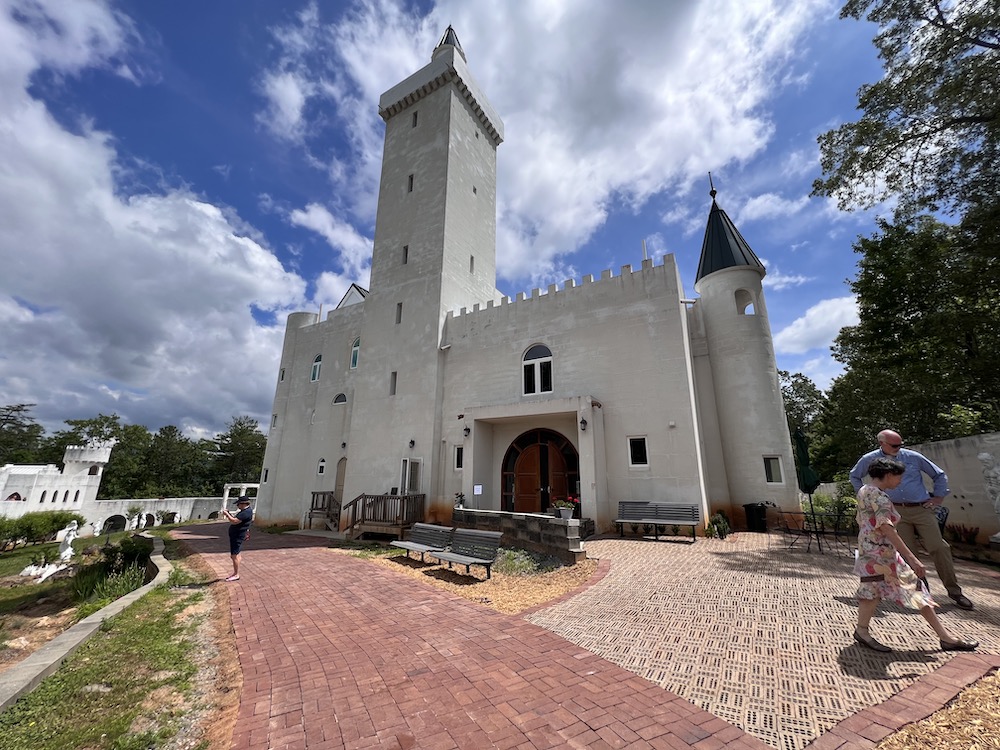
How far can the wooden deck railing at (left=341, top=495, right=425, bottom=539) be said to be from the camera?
45.2 feet

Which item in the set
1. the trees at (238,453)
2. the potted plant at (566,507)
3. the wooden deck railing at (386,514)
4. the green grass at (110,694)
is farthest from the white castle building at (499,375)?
the trees at (238,453)

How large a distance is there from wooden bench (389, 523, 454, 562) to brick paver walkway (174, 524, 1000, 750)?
256cm

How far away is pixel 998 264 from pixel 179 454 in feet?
213

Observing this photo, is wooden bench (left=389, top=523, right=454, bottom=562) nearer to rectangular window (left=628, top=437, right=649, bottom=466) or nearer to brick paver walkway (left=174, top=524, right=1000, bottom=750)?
brick paver walkway (left=174, top=524, right=1000, bottom=750)

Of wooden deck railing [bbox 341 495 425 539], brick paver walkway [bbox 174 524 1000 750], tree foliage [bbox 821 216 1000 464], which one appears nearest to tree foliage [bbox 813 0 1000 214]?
tree foliage [bbox 821 216 1000 464]

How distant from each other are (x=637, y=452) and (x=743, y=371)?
468 centimetres

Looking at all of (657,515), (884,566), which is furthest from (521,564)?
(884,566)

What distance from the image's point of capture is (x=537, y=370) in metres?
14.9

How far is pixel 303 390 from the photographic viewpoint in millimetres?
22172

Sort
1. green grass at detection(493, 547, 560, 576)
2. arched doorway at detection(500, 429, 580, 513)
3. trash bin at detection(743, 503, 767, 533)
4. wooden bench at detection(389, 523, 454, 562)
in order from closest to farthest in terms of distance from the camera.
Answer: green grass at detection(493, 547, 560, 576), wooden bench at detection(389, 523, 454, 562), trash bin at detection(743, 503, 767, 533), arched doorway at detection(500, 429, 580, 513)

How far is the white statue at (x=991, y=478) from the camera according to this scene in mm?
7680

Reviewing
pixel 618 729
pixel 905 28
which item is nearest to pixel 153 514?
pixel 618 729

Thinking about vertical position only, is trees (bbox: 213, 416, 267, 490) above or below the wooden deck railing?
above

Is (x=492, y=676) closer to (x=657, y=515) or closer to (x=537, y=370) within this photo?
(x=657, y=515)
